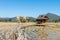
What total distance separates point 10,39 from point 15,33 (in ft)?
0.88

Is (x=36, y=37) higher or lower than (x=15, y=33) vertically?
lower

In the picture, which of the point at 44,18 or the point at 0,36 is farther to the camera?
the point at 44,18

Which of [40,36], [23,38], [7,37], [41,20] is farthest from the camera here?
[41,20]

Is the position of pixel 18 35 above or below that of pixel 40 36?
above

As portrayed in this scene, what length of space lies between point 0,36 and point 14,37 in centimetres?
47

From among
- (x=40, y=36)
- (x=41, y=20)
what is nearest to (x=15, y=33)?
(x=40, y=36)

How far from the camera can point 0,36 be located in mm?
5680

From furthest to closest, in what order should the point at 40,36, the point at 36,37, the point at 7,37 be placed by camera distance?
the point at 40,36 → the point at 36,37 → the point at 7,37

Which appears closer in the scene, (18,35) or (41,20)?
(18,35)

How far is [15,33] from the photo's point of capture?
5555 millimetres

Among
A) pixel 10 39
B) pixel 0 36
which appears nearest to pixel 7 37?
pixel 10 39

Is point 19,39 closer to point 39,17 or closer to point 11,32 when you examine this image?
point 11,32

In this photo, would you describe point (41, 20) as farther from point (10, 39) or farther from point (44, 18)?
point (10, 39)

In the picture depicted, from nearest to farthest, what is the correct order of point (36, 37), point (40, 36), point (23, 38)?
point (23, 38)
point (36, 37)
point (40, 36)
